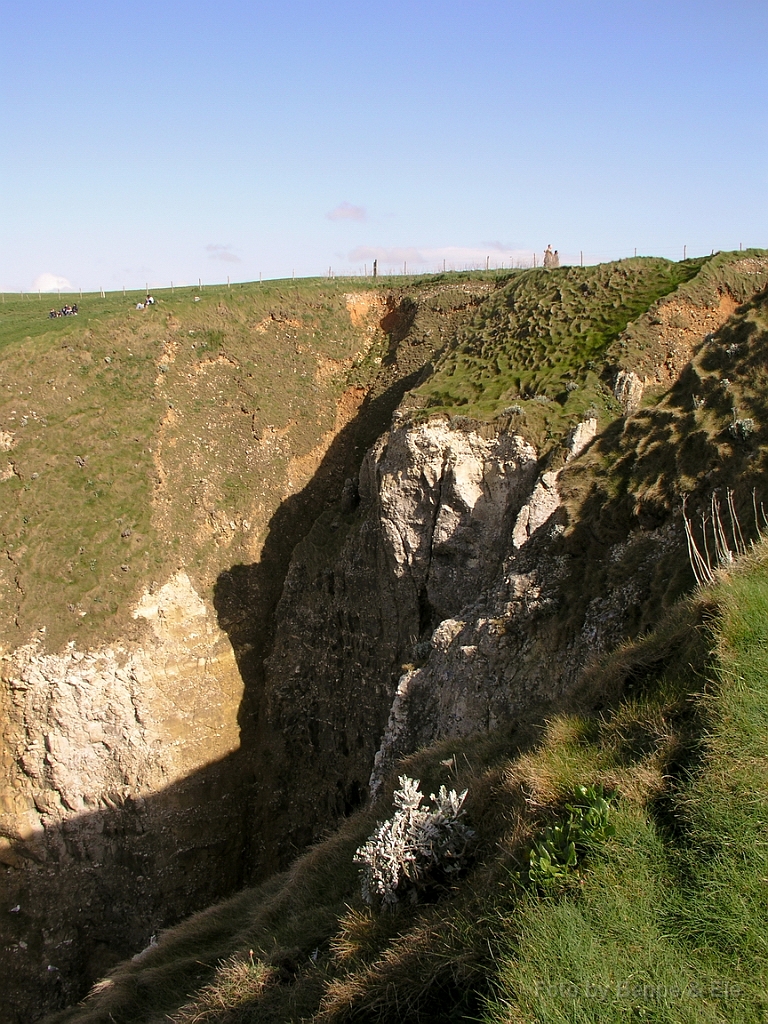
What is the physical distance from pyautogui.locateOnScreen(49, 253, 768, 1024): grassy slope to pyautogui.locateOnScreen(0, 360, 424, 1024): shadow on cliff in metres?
14.4

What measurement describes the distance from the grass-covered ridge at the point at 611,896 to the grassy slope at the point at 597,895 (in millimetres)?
15

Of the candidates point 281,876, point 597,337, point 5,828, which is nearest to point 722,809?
point 281,876

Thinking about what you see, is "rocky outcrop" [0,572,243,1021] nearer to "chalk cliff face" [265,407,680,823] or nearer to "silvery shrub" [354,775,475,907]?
"chalk cliff face" [265,407,680,823]

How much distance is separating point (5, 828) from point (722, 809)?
949 inches

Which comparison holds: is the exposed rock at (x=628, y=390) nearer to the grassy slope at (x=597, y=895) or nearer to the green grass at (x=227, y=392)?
the green grass at (x=227, y=392)

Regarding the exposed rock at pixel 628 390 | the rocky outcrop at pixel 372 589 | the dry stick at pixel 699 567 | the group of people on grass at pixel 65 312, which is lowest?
the rocky outcrop at pixel 372 589

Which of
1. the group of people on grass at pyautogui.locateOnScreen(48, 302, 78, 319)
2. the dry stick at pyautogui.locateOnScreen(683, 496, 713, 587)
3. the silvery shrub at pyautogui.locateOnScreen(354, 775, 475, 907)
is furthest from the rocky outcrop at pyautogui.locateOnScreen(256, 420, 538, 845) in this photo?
the group of people on grass at pyautogui.locateOnScreen(48, 302, 78, 319)

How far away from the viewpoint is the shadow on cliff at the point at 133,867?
22.4 m

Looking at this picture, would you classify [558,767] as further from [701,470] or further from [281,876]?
[701,470]

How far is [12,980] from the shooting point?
2202 centimetres

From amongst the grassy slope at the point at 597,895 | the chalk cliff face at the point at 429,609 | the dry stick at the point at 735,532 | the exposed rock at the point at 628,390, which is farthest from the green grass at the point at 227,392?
the grassy slope at the point at 597,895

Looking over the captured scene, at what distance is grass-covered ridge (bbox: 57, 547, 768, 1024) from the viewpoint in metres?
4.98

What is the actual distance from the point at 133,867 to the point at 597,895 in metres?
22.3

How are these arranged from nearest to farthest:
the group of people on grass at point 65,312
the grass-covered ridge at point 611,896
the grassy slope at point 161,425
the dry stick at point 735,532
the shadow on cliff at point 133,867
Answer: the grass-covered ridge at point 611,896 < the dry stick at point 735,532 < the shadow on cliff at point 133,867 < the grassy slope at point 161,425 < the group of people on grass at point 65,312
